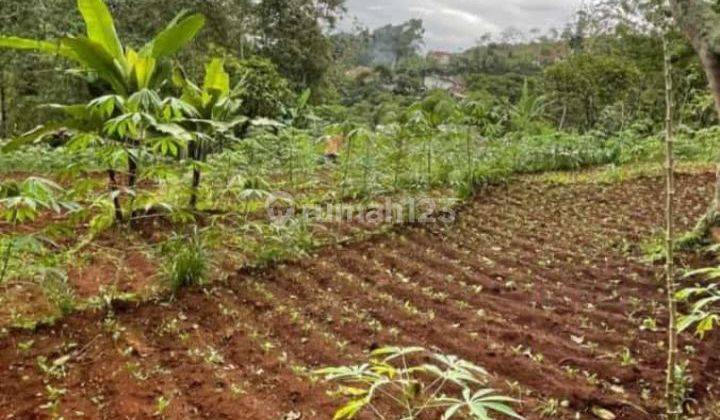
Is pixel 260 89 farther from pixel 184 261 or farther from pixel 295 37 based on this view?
pixel 184 261

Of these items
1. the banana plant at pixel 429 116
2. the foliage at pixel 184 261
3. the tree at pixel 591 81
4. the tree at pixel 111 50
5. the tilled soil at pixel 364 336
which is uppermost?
the tree at pixel 591 81

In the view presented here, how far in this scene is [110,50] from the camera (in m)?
3.51

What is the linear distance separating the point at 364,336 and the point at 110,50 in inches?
94.0

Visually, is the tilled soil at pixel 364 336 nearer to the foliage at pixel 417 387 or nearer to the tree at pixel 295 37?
the foliage at pixel 417 387

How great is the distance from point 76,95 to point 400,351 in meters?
9.38

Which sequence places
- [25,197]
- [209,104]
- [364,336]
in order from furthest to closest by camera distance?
[209,104], [364,336], [25,197]

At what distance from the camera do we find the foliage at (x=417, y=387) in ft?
3.52

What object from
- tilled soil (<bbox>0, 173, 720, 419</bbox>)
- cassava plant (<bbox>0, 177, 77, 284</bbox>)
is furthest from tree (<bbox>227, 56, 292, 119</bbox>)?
cassava plant (<bbox>0, 177, 77, 284</bbox>)

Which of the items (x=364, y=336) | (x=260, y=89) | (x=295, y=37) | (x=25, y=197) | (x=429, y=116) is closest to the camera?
(x=25, y=197)

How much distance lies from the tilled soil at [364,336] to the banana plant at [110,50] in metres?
1.25

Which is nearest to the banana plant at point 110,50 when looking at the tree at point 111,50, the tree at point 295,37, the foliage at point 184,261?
the tree at point 111,50

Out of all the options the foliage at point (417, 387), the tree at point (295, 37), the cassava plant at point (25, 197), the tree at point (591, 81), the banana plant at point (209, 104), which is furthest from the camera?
the tree at point (295, 37)

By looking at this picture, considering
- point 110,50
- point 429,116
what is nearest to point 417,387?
point 110,50

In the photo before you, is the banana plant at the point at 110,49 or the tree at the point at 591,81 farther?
the tree at the point at 591,81
